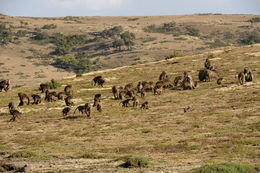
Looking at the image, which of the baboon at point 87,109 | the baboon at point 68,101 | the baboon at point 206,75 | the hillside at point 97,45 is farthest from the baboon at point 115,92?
the hillside at point 97,45

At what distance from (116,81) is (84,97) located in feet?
36.2

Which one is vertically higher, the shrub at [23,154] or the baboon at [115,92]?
the baboon at [115,92]

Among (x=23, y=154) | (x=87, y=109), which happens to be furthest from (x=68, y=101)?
(x=23, y=154)

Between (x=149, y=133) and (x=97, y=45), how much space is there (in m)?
144

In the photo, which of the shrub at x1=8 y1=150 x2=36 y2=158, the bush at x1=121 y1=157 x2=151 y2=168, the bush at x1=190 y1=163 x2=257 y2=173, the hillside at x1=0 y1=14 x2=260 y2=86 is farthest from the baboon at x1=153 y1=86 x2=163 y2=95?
the hillside at x1=0 y1=14 x2=260 y2=86

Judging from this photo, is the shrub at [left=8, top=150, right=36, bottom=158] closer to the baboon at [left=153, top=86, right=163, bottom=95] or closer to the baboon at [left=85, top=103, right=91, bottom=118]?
the baboon at [left=85, top=103, right=91, bottom=118]

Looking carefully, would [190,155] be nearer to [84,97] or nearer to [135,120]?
[135,120]

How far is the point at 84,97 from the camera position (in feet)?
122

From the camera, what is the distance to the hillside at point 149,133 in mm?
14992

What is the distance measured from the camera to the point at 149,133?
20.3 m

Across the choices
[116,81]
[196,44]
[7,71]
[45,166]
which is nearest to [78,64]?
[7,71]

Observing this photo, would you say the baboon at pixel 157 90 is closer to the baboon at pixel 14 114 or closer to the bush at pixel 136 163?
the baboon at pixel 14 114

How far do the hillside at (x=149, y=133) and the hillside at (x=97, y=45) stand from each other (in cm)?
7154

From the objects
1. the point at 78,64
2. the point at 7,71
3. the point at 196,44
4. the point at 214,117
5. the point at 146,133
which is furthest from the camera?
the point at 196,44
